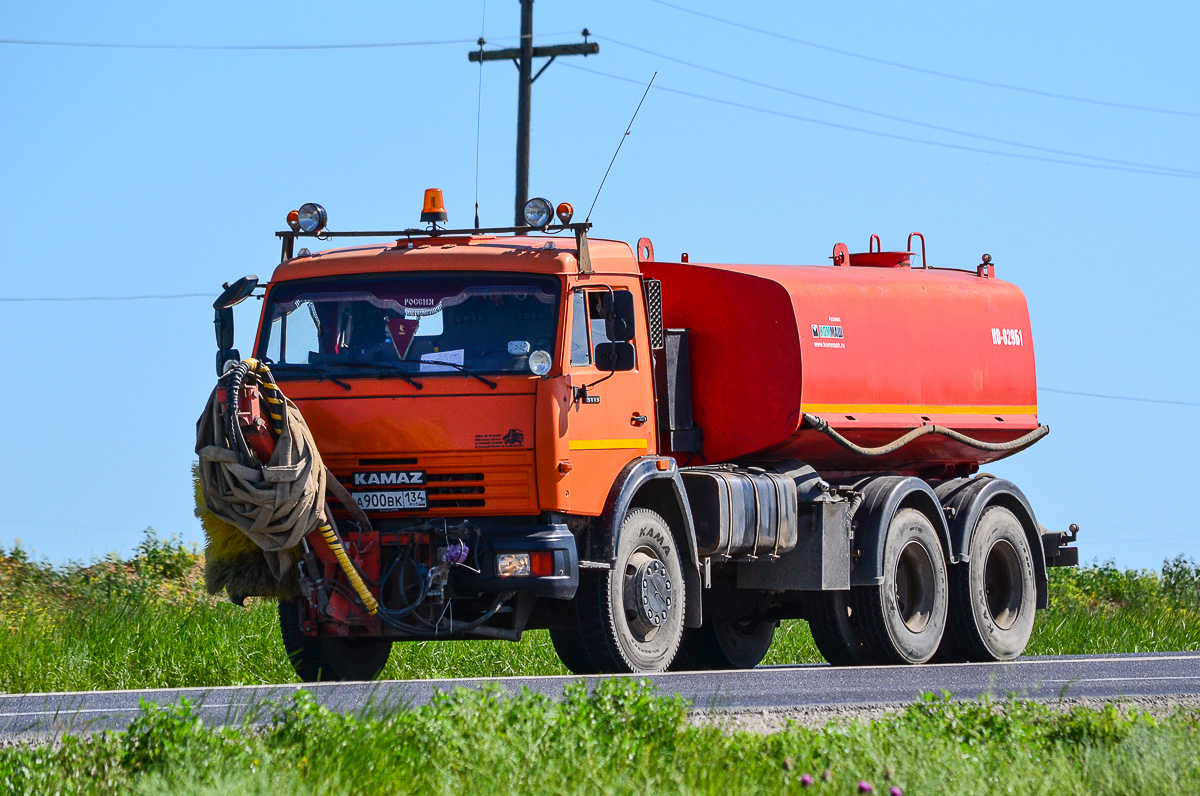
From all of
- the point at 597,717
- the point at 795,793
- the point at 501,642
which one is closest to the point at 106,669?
the point at 501,642

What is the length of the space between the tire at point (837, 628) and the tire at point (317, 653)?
3.91 m

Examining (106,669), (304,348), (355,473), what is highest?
(304,348)

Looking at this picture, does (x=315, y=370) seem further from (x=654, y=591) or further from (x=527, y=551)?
(x=654, y=591)

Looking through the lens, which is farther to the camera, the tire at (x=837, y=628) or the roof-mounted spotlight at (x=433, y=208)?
the tire at (x=837, y=628)

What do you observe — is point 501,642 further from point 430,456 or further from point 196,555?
point 196,555

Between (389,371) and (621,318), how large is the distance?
1626 millimetres

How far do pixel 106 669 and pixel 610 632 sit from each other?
4.42 meters

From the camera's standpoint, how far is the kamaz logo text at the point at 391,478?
38.3 feet

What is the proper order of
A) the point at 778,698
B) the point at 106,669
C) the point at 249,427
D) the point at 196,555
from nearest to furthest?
1. the point at 778,698
2. the point at 249,427
3. the point at 106,669
4. the point at 196,555

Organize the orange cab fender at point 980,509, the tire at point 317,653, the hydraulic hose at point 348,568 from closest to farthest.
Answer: the hydraulic hose at point 348,568, the tire at point 317,653, the orange cab fender at point 980,509

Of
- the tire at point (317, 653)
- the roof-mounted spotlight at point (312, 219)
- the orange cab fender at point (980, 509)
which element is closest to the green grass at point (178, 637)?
the tire at point (317, 653)

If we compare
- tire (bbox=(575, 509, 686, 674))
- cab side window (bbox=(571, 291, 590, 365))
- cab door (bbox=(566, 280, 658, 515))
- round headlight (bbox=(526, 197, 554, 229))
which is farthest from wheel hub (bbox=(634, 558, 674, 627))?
round headlight (bbox=(526, 197, 554, 229))

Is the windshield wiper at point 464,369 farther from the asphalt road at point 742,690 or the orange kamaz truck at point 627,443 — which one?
the asphalt road at point 742,690

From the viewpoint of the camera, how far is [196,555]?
2264cm
